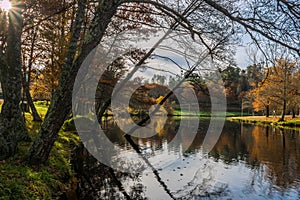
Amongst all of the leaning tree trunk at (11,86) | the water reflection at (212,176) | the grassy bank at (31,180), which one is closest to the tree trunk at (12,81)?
the leaning tree trunk at (11,86)

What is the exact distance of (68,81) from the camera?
19.2 feet

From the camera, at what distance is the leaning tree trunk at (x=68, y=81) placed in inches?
216

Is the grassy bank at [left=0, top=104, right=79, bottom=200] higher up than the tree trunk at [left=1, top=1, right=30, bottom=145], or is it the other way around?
the tree trunk at [left=1, top=1, right=30, bottom=145]

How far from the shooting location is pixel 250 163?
12.1 m

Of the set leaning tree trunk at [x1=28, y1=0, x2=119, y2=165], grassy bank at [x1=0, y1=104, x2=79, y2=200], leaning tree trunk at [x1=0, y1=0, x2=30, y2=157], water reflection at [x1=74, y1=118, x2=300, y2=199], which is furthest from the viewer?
water reflection at [x1=74, y1=118, x2=300, y2=199]

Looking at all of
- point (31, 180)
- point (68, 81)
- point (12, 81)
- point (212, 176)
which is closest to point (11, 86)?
point (12, 81)

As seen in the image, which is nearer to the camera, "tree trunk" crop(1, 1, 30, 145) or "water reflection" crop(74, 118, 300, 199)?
"tree trunk" crop(1, 1, 30, 145)

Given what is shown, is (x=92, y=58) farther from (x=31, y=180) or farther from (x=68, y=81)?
(x=31, y=180)

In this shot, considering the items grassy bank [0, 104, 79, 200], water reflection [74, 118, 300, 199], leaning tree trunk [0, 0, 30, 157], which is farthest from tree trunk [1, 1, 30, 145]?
water reflection [74, 118, 300, 199]

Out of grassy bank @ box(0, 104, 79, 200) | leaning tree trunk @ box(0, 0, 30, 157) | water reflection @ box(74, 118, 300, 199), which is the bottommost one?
water reflection @ box(74, 118, 300, 199)

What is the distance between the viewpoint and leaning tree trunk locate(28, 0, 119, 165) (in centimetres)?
548

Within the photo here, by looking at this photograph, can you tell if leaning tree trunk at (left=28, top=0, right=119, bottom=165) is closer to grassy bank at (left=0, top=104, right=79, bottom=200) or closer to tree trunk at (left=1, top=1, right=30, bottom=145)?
grassy bank at (left=0, top=104, right=79, bottom=200)

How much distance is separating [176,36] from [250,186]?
5.65 metres

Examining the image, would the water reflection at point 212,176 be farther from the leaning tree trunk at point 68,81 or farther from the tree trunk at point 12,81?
the tree trunk at point 12,81
